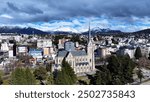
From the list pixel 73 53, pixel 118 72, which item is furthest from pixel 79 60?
pixel 118 72

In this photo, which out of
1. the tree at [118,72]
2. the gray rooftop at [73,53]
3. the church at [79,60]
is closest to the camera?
the tree at [118,72]

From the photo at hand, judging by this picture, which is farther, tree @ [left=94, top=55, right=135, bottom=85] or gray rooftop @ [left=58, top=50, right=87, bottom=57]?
gray rooftop @ [left=58, top=50, right=87, bottom=57]

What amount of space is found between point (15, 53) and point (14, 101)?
2390 cm

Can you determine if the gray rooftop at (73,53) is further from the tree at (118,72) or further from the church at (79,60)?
the tree at (118,72)

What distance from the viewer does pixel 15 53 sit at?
79.5 ft

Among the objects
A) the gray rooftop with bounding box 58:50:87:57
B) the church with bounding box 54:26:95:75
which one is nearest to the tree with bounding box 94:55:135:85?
the church with bounding box 54:26:95:75

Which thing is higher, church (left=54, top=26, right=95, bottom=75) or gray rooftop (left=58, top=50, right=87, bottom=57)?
gray rooftop (left=58, top=50, right=87, bottom=57)

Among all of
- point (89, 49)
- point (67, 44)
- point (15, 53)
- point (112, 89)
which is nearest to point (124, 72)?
point (89, 49)

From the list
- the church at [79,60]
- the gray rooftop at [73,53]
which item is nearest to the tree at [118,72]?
the church at [79,60]

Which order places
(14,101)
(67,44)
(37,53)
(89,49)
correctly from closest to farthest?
(14,101), (89,49), (67,44), (37,53)

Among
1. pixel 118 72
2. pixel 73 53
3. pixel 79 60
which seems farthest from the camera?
pixel 79 60

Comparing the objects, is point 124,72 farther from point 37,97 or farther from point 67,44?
point 37,97

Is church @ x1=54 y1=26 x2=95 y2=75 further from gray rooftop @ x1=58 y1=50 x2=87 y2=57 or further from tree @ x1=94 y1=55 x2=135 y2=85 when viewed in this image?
tree @ x1=94 y1=55 x2=135 y2=85

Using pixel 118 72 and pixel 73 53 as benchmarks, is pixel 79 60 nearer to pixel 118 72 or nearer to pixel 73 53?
pixel 73 53
